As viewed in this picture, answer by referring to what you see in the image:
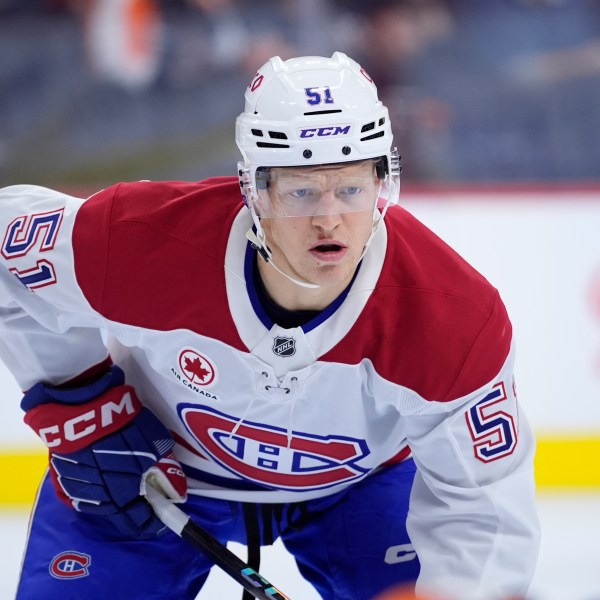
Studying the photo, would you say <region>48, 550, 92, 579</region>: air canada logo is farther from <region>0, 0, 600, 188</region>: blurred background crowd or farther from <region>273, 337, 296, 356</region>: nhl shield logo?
<region>0, 0, 600, 188</region>: blurred background crowd

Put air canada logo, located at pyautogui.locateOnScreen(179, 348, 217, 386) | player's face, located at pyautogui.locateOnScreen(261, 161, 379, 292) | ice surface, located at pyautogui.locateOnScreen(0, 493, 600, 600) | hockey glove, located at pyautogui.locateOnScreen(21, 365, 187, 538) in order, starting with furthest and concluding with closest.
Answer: ice surface, located at pyautogui.locateOnScreen(0, 493, 600, 600) → hockey glove, located at pyautogui.locateOnScreen(21, 365, 187, 538) → air canada logo, located at pyautogui.locateOnScreen(179, 348, 217, 386) → player's face, located at pyautogui.locateOnScreen(261, 161, 379, 292)

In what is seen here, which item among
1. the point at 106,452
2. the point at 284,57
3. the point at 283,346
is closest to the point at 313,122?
the point at 283,346

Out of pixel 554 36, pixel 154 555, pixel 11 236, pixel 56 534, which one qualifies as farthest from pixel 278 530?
pixel 554 36

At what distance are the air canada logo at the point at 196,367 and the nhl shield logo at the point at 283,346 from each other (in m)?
0.16

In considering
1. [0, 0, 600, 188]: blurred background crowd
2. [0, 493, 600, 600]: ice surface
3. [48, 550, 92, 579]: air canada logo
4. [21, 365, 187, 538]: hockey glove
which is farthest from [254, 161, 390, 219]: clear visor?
[0, 0, 600, 188]: blurred background crowd

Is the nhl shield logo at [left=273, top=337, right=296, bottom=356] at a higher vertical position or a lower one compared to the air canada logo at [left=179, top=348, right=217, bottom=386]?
higher

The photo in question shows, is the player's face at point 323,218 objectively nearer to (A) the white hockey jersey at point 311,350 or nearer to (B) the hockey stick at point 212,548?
(A) the white hockey jersey at point 311,350

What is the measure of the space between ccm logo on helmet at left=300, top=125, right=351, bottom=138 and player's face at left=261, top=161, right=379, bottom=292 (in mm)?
61

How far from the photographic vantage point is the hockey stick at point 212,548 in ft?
7.17

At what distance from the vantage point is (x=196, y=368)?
7.00 ft

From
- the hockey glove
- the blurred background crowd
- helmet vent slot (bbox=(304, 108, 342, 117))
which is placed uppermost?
the blurred background crowd

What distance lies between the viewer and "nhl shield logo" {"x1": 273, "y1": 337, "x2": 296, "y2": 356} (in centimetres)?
202

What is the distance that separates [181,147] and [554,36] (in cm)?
170

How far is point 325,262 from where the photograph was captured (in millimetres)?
1917
